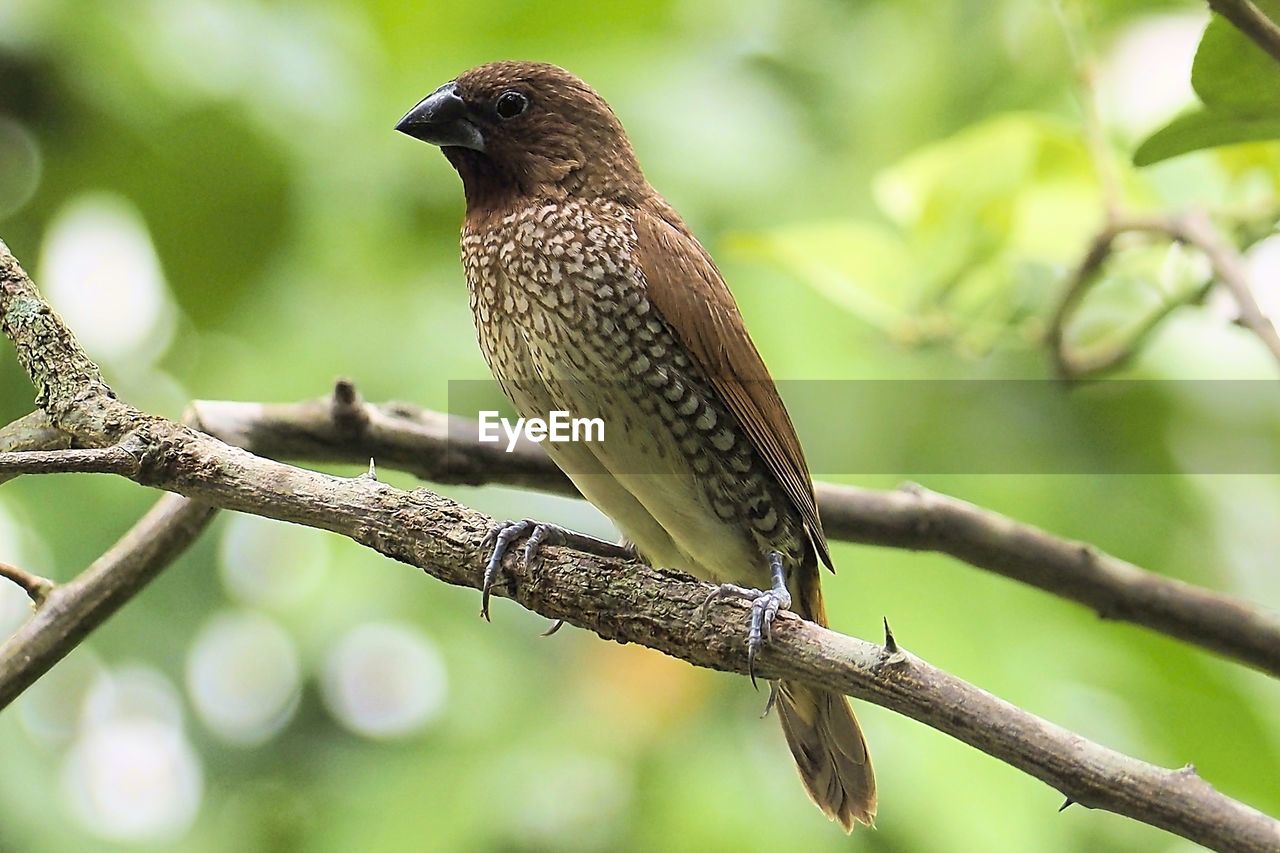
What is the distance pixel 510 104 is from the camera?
2285 mm

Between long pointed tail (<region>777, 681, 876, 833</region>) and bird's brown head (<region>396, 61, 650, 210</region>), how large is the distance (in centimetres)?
93

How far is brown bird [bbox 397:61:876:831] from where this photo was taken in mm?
2111

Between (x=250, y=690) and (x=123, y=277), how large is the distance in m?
1.05

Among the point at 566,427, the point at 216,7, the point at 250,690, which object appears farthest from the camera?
the point at 216,7

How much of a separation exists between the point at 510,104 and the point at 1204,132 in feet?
3.67

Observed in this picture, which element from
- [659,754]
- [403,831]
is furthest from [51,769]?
[659,754]

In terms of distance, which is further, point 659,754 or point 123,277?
point 123,277

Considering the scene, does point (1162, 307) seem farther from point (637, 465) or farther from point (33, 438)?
point (33, 438)

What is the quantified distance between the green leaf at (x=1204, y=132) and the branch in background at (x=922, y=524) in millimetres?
700

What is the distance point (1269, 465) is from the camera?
3285mm

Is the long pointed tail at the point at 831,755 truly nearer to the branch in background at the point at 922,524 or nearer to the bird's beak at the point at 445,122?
the branch in background at the point at 922,524

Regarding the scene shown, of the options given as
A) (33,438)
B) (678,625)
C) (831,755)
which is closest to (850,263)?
(831,755)

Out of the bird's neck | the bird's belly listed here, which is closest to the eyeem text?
the bird's belly

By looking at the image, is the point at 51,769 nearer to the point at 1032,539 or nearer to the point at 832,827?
the point at 832,827
